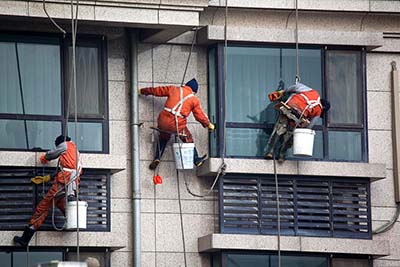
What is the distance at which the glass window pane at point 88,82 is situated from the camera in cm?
2325

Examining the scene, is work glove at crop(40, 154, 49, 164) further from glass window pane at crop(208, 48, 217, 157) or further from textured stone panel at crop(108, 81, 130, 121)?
glass window pane at crop(208, 48, 217, 157)

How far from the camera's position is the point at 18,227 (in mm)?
22500

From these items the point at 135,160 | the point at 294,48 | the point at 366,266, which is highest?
the point at 294,48

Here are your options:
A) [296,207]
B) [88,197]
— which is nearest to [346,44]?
[296,207]

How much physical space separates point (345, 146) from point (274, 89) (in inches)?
48.4

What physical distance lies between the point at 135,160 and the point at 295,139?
2.11m

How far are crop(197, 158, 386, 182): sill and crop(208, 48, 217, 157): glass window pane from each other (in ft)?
1.27

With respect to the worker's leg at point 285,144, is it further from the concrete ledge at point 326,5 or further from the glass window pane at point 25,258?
the glass window pane at point 25,258

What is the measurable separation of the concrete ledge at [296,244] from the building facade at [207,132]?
0.02m

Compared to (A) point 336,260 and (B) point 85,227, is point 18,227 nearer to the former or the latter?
(B) point 85,227

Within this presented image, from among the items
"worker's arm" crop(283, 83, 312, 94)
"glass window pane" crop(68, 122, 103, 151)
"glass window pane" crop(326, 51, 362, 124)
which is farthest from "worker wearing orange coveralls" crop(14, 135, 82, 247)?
"glass window pane" crop(326, 51, 362, 124)

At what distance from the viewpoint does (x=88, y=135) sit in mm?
23203

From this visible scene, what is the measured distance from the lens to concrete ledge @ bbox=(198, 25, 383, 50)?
77.1 ft

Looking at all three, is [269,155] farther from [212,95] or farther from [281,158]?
[212,95]
